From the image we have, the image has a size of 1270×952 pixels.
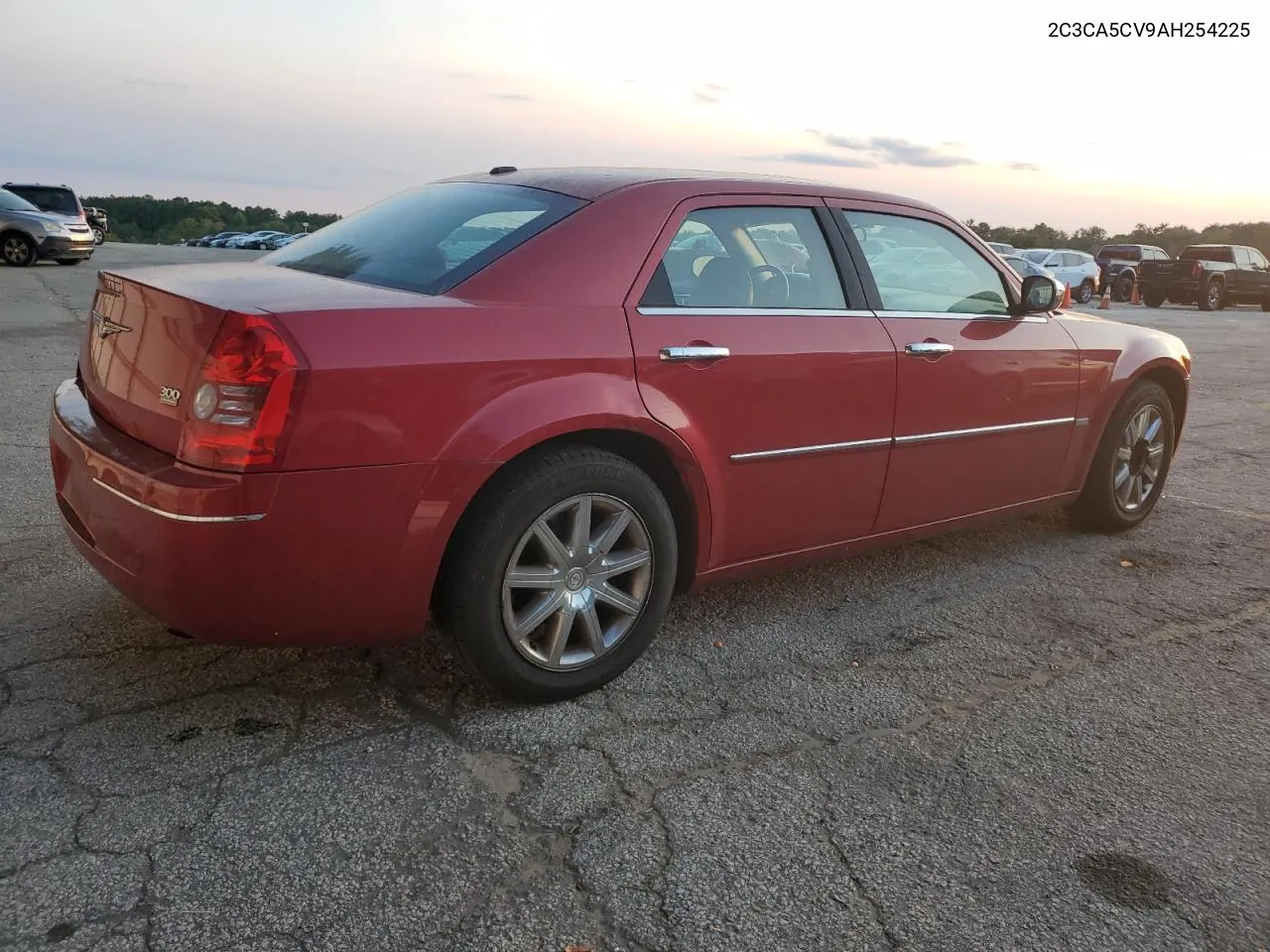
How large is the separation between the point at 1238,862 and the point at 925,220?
2.55 m

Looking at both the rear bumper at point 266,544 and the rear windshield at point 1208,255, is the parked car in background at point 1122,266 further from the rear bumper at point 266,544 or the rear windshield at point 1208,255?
the rear bumper at point 266,544

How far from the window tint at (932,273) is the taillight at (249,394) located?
85.8 inches

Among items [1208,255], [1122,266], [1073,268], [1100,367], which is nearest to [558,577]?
[1100,367]

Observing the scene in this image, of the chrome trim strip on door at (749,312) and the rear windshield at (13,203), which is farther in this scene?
the rear windshield at (13,203)

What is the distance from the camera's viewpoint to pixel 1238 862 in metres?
2.37

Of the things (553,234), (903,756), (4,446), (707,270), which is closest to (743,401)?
(707,270)

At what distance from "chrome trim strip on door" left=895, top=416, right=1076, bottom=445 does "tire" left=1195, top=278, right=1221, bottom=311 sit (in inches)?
947

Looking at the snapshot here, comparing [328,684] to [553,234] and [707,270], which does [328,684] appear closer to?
[553,234]

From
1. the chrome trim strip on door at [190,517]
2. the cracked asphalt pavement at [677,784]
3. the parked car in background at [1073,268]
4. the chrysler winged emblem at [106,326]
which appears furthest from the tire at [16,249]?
the parked car in background at [1073,268]

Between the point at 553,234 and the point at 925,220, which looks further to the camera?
the point at 925,220

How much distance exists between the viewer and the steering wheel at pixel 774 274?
3350mm

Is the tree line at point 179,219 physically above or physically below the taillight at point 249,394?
below

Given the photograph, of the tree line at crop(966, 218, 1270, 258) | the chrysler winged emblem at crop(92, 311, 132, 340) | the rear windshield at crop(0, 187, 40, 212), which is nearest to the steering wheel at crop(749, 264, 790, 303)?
the chrysler winged emblem at crop(92, 311, 132, 340)

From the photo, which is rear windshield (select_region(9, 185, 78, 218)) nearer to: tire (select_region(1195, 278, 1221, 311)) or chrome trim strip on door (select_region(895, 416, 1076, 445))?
chrome trim strip on door (select_region(895, 416, 1076, 445))
